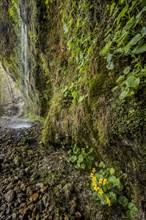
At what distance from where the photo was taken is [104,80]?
166 centimetres

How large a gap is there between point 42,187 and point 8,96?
43.7 ft

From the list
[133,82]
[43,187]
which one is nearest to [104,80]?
[133,82]

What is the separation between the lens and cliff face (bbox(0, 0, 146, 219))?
1.27 m

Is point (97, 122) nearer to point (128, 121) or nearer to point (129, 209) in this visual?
point (128, 121)

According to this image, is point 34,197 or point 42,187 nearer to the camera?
point 34,197

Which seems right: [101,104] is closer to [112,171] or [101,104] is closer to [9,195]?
[112,171]

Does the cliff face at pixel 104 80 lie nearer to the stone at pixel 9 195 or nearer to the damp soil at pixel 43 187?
the damp soil at pixel 43 187

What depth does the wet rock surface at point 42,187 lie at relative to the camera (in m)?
1.78

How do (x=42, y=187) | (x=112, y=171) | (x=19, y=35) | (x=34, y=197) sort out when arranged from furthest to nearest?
(x=19, y=35), (x=42, y=187), (x=34, y=197), (x=112, y=171)

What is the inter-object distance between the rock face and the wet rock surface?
9.15 metres

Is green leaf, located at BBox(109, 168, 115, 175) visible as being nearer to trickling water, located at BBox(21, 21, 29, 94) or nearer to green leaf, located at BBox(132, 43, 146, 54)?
green leaf, located at BBox(132, 43, 146, 54)

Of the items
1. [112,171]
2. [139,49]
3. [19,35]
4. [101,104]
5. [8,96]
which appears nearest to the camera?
[139,49]

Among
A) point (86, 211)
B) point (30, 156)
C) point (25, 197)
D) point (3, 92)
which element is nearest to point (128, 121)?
point (86, 211)

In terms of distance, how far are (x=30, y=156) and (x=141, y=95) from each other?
2118mm
